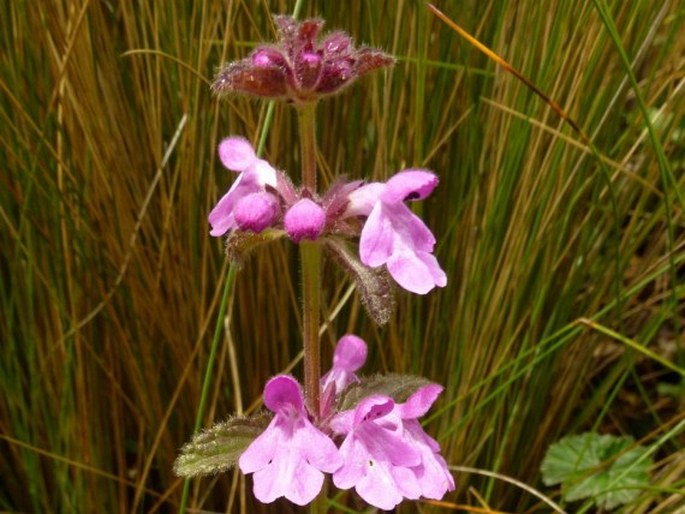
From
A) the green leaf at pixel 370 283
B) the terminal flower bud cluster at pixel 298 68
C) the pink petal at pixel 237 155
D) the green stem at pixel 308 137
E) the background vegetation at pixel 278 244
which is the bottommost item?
the background vegetation at pixel 278 244

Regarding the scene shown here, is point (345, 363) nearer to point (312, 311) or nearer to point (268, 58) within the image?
point (312, 311)

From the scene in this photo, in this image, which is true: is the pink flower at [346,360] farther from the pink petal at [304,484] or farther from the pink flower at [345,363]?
the pink petal at [304,484]

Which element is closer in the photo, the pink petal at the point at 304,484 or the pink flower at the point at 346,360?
the pink petal at the point at 304,484

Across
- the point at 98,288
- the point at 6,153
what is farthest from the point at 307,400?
the point at 6,153

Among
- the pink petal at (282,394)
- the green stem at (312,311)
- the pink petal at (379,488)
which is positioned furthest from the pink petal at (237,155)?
the pink petal at (379,488)

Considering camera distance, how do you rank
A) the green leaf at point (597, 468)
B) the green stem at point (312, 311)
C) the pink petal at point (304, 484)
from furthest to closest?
1. the green leaf at point (597, 468)
2. the green stem at point (312, 311)
3. the pink petal at point (304, 484)

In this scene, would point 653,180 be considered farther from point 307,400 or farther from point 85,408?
point 85,408

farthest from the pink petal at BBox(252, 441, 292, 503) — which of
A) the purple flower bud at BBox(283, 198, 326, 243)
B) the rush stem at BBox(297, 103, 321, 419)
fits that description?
the purple flower bud at BBox(283, 198, 326, 243)
